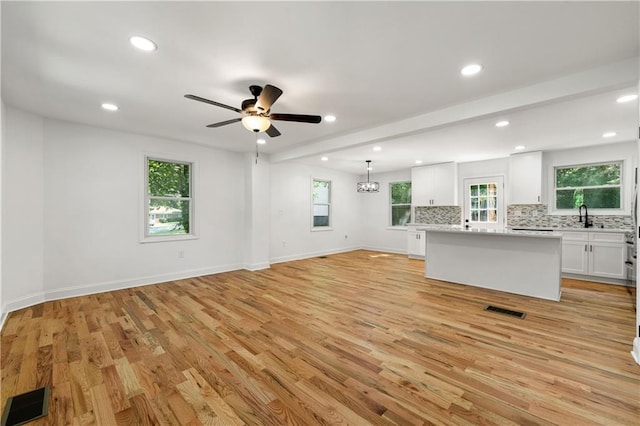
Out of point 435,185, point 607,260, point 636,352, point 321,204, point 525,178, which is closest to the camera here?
point 636,352

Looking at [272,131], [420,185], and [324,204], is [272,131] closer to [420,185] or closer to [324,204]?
[324,204]

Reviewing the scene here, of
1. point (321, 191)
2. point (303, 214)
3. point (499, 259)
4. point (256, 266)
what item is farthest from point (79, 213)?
point (499, 259)

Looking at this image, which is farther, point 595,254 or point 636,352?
point 595,254

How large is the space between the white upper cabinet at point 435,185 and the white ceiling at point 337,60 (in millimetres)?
2947

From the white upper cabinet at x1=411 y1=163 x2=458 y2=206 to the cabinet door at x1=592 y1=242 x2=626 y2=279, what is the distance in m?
2.74

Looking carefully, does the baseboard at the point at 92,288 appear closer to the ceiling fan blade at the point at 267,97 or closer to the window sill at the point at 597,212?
the ceiling fan blade at the point at 267,97

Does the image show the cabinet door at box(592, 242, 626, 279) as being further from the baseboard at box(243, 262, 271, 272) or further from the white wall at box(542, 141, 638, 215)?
the baseboard at box(243, 262, 271, 272)

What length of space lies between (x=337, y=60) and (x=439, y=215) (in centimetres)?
627

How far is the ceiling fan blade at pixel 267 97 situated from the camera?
2408 mm

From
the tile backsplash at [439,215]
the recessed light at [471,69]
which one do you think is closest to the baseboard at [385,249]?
the tile backsplash at [439,215]

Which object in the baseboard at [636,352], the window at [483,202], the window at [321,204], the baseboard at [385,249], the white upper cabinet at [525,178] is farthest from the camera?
the baseboard at [385,249]

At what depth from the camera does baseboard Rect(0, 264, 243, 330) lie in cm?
350

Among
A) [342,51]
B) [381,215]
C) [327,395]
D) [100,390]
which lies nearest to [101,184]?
[100,390]

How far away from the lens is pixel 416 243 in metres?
7.27
